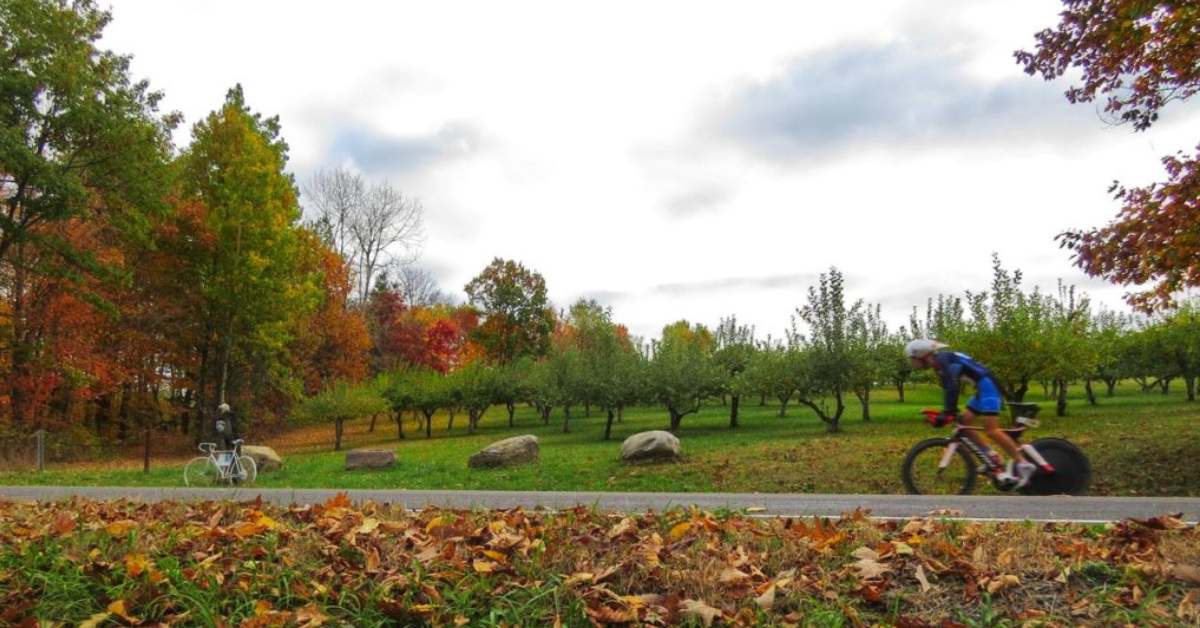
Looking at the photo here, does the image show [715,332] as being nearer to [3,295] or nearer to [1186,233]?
→ [1186,233]

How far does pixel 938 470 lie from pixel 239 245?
29.9m

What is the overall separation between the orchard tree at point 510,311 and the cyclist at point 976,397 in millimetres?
50481

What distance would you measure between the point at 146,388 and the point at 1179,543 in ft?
159

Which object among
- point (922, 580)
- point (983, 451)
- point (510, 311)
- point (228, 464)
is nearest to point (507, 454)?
point (228, 464)

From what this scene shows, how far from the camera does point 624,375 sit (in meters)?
30.7

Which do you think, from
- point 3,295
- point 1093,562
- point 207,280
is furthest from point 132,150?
point 1093,562

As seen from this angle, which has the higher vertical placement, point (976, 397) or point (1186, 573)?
point (976, 397)

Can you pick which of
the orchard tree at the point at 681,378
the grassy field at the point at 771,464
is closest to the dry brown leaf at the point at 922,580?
the grassy field at the point at 771,464

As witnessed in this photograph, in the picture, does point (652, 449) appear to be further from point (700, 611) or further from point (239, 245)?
point (239, 245)

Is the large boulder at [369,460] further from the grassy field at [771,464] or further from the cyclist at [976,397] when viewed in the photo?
the cyclist at [976,397]

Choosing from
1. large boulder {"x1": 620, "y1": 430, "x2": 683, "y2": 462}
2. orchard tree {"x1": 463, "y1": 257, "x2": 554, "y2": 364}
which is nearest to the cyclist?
large boulder {"x1": 620, "y1": 430, "x2": 683, "y2": 462}

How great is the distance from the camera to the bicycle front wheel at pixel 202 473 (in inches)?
644

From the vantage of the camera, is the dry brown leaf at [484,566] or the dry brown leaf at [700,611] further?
the dry brown leaf at [484,566]

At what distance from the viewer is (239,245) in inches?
1246
